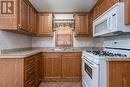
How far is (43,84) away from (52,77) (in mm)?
401

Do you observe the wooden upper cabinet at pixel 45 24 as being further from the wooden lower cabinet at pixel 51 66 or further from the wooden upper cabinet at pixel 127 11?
the wooden upper cabinet at pixel 127 11

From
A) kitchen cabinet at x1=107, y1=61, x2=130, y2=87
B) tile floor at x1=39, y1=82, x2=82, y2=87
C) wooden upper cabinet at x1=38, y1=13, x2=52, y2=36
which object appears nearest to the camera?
kitchen cabinet at x1=107, y1=61, x2=130, y2=87

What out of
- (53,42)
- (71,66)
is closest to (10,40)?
(71,66)

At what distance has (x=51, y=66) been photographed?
15.7 feet

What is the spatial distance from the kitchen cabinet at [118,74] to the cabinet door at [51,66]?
2697 mm

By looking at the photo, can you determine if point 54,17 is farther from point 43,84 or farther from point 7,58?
point 7,58

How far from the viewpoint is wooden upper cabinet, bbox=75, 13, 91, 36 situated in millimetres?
5184

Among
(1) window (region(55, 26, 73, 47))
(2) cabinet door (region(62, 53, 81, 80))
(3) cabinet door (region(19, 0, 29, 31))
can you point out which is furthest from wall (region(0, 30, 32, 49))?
(1) window (region(55, 26, 73, 47))

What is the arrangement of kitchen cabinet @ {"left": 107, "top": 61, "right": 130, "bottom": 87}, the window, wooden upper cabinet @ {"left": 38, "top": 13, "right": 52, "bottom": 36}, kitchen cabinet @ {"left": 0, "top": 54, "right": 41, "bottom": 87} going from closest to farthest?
kitchen cabinet @ {"left": 107, "top": 61, "right": 130, "bottom": 87} < kitchen cabinet @ {"left": 0, "top": 54, "right": 41, "bottom": 87} < wooden upper cabinet @ {"left": 38, "top": 13, "right": 52, "bottom": 36} < the window

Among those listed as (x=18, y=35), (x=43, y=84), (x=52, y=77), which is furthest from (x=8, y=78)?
(x=52, y=77)

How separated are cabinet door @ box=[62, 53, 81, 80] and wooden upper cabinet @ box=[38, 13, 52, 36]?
3.26ft

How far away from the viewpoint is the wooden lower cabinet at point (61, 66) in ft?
15.7

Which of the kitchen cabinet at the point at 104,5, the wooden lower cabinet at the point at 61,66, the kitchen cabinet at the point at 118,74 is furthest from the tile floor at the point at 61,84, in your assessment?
the kitchen cabinet at the point at 118,74

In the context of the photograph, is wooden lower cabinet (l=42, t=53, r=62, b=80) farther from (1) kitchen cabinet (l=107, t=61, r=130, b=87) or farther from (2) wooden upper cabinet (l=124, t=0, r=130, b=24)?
(2) wooden upper cabinet (l=124, t=0, r=130, b=24)
